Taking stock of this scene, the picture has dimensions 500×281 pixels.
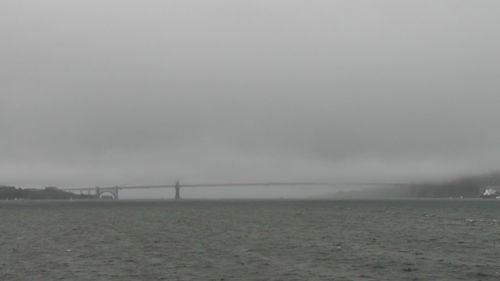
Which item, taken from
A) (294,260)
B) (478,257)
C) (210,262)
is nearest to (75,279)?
(210,262)

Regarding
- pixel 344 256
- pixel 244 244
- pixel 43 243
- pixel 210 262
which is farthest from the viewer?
pixel 43 243

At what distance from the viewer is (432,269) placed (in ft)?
152

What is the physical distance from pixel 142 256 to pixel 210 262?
27.9ft

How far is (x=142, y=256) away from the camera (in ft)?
185

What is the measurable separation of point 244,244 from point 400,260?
20.0 m

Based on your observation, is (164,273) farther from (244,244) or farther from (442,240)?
(442,240)

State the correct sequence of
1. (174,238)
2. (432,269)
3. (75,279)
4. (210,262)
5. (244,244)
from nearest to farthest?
(75,279)
(432,269)
(210,262)
(244,244)
(174,238)

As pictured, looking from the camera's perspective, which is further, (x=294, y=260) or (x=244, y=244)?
(x=244, y=244)

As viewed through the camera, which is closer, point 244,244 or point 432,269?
point 432,269

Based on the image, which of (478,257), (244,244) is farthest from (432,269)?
(244,244)

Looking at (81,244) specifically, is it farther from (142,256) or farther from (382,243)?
(382,243)

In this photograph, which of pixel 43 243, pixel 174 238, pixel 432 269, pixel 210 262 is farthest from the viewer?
pixel 174 238

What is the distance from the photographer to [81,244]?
226ft

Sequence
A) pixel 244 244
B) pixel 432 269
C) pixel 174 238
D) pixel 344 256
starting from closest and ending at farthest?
pixel 432 269
pixel 344 256
pixel 244 244
pixel 174 238
